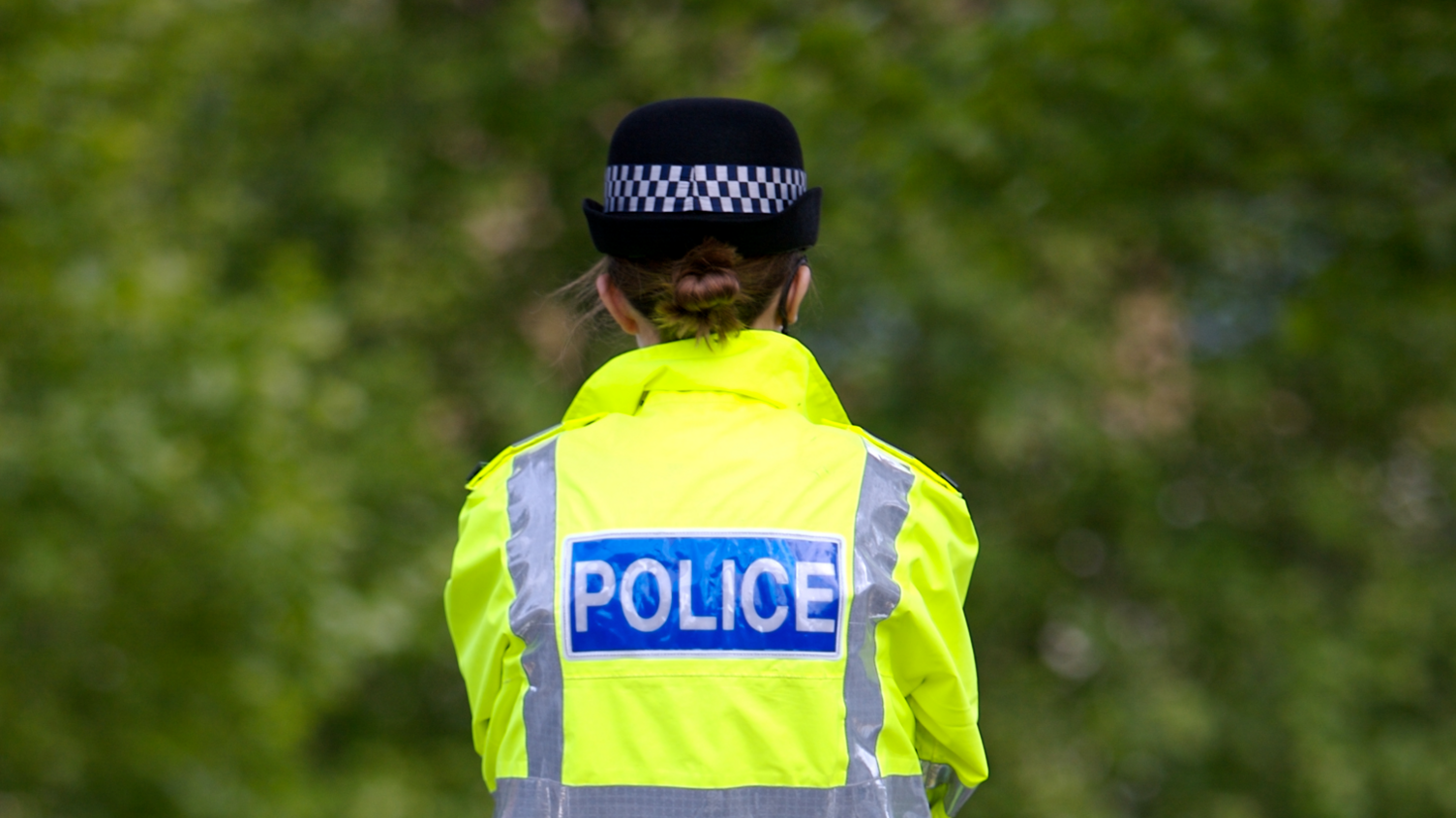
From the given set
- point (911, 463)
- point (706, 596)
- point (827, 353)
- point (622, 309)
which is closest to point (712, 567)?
point (706, 596)

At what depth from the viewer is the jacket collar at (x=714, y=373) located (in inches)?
75.5

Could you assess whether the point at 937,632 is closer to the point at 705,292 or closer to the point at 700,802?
the point at 700,802

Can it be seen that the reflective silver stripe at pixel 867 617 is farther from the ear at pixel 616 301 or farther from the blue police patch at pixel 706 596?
the ear at pixel 616 301

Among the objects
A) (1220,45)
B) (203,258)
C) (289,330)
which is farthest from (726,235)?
(203,258)

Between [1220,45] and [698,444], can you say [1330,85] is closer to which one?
[1220,45]

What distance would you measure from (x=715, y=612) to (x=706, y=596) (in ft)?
0.07

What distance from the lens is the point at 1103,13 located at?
429 cm

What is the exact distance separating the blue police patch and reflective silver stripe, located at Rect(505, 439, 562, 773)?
2 cm

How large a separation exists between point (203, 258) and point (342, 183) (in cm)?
177

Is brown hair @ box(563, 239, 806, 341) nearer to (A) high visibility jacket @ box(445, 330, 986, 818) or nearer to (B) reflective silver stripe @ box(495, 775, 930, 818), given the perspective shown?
(A) high visibility jacket @ box(445, 330, 986, 818)

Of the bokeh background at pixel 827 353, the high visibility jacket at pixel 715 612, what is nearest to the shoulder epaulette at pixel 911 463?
the high visibility jacket at pixel 715 612


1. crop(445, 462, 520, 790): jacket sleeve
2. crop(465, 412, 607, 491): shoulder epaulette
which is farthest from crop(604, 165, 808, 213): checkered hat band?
crop(445, 462, 520, 790): jacket sleeve

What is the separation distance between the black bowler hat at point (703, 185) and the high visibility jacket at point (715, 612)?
0.16m

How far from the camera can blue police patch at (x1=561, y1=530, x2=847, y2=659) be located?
1.75 metres
